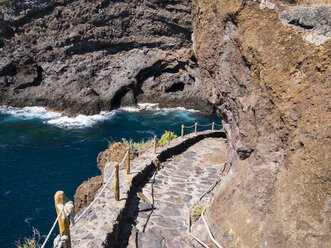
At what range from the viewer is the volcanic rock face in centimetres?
3572

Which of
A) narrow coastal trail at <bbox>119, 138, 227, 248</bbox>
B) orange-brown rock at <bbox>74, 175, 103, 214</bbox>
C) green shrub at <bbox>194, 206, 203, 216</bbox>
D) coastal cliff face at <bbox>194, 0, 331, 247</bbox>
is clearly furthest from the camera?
orange-brown rock at <bbox>74, 175, 103, 214</bbox>

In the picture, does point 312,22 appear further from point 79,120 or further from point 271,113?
point 79,120

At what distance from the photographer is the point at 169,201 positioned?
24.2ft

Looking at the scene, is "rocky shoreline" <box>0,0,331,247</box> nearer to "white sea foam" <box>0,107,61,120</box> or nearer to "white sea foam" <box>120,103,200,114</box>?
"white sea foam" <box>120,103,200,114</box>

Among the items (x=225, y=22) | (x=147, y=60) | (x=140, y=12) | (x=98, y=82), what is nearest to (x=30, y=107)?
(x=98, y=82)

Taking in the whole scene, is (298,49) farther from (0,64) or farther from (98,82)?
(0,64)

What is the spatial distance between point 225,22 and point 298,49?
2.26 m

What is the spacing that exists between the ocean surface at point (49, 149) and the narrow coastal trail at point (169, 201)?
6.59 m

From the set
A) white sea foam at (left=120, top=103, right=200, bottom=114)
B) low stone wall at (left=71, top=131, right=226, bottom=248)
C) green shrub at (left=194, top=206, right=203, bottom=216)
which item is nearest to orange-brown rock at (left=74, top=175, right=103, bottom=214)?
low stone wall at (left=71, top=131, right=226, bottom=248)

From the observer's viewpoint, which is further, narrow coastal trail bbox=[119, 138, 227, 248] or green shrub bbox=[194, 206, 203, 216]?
green shrub bbox=[194, 206, 203, 216]

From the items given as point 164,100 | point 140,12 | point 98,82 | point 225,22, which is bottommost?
point 164,100

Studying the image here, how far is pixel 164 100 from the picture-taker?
3988 centimetres

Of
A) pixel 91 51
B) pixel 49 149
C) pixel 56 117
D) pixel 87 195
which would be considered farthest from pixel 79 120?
pixel 87 195

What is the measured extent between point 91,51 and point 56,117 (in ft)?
39.1
